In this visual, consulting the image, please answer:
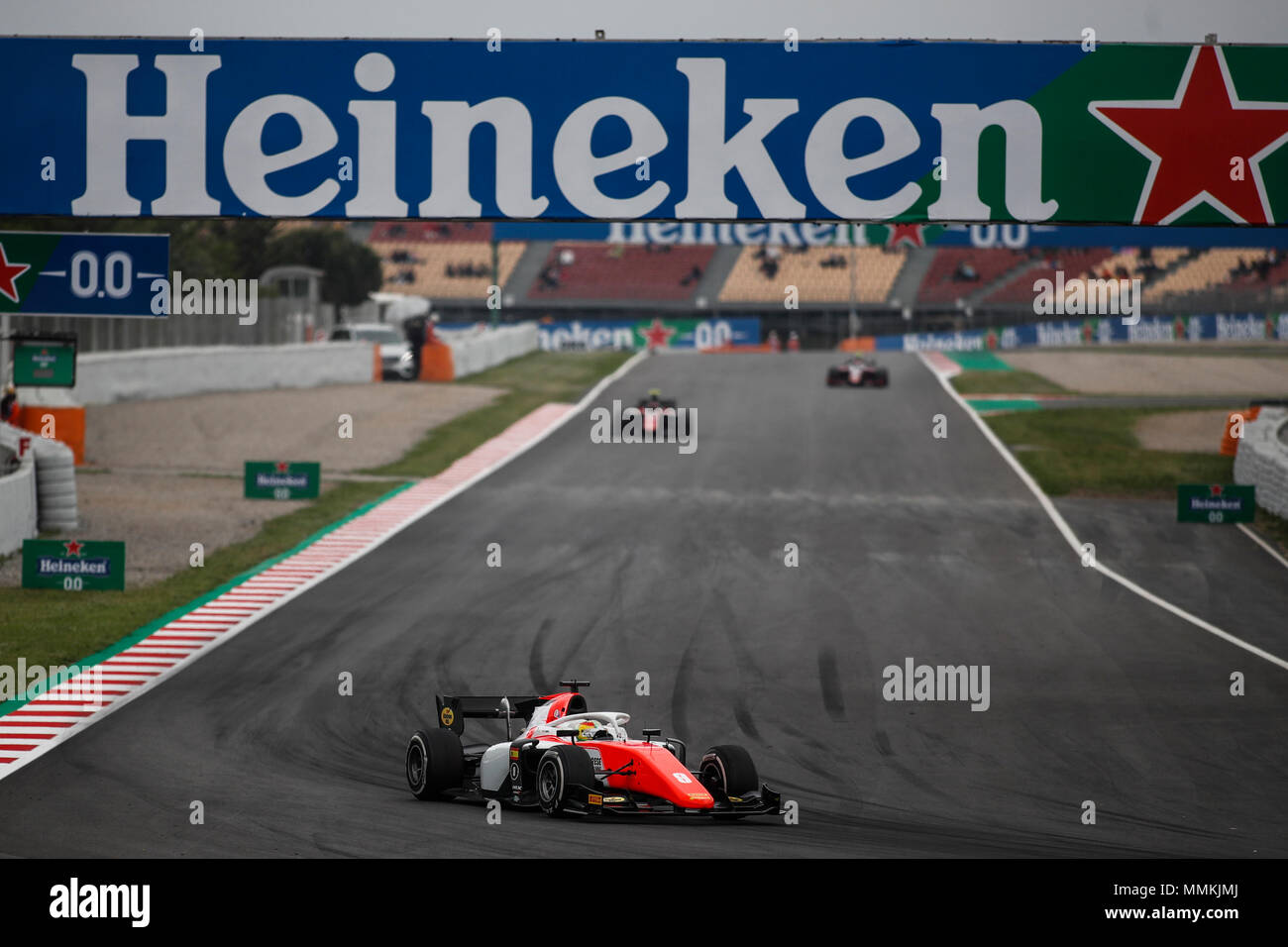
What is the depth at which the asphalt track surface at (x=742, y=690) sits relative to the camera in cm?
1038

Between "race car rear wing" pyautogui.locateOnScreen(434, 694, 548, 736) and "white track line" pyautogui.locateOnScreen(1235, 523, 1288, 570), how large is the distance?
46.2 feet

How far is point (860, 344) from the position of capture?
75.5m

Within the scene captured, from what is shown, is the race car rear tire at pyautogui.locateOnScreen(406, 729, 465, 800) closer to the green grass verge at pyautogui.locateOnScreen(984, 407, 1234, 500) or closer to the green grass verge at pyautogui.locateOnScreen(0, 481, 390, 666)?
the green grass verge at pyautogui.locateOnScreen(0, 481, 390, 666)

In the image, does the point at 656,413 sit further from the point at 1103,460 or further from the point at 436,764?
the point at 436,764

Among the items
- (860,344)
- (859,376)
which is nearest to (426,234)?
(860,344)

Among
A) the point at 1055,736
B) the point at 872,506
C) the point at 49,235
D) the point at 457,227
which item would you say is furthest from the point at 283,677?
the point at 457,227

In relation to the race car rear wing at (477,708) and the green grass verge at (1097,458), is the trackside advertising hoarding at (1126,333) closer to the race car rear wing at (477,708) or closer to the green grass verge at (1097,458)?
the green grass verge at (1097,458)

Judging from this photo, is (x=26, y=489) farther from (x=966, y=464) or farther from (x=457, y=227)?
(x=457, y=227)

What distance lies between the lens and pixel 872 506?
27.2 metres

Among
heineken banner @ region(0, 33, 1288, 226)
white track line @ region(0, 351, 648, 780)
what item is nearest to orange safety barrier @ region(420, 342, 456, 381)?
white track line @ region(0, 351, 648, 780)

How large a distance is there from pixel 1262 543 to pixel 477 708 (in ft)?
52.7

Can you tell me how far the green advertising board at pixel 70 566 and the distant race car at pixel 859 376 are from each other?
3118cm

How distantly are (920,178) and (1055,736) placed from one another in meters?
4.93
